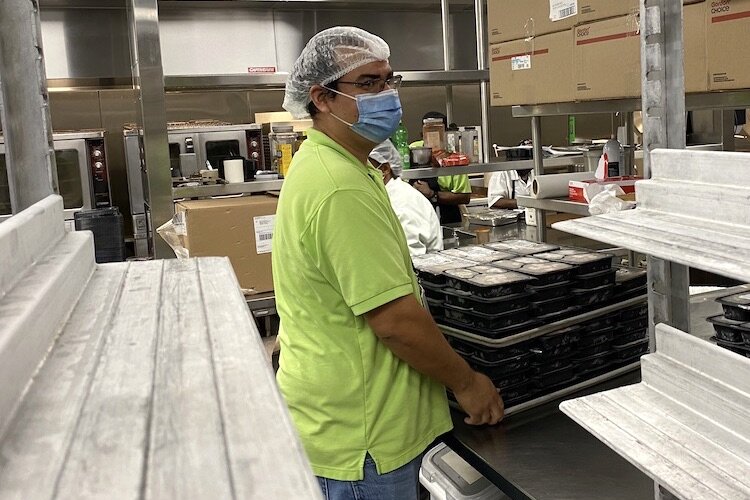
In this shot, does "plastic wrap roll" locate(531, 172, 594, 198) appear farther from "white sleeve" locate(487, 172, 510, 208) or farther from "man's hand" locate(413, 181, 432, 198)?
"white sleeve" locate(487, 172, 510, 208)

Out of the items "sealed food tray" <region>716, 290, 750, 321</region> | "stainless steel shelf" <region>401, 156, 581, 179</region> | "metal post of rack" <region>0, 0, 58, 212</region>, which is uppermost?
"metal post of rack" <region>0, 0, 58, 212</region>

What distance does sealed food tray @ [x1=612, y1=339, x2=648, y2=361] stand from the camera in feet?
6.71

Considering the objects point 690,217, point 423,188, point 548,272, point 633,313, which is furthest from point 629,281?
point 423,188

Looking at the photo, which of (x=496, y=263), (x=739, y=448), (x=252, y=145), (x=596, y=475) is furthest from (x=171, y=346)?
(x=252, y=145)

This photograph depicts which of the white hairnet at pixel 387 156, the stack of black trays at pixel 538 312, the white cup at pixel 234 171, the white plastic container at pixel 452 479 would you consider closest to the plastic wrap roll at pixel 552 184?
the stack of black trays at pixel 538 312

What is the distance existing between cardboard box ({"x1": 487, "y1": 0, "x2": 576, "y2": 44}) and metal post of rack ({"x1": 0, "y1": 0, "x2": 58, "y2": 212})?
1.57m

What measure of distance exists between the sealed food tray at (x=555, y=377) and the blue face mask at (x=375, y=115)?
0.74m

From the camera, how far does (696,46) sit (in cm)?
173

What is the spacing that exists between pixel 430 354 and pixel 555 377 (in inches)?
18.2

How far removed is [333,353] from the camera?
1658mm

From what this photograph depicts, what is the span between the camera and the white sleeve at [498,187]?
574cm

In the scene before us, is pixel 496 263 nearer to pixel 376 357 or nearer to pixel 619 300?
pixel 619 300

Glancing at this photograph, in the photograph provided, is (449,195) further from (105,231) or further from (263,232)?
(105,231)

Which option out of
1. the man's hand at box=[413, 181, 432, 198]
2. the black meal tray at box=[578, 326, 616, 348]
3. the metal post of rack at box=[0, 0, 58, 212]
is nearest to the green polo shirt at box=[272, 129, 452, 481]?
the black meal tray at box=[578, 326, 616, 348]
